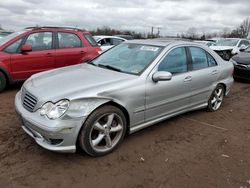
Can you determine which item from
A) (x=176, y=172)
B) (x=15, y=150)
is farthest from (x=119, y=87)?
(x=15, y=150)

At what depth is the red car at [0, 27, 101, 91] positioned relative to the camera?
6.22 metres

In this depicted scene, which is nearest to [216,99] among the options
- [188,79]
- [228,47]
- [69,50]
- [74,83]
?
[188,79]

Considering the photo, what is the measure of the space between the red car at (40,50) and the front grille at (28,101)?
9.88ft

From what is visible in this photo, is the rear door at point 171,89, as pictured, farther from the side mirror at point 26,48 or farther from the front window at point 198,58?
the side mirror at point 26,48

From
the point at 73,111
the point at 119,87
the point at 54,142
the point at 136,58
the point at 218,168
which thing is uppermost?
the point at 136,58

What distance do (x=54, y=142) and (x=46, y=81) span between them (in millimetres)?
983

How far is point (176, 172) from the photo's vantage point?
125 inches

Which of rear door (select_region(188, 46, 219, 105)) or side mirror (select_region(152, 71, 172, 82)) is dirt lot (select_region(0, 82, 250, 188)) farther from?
side mirror (select_region(152, 71, 172, 82))

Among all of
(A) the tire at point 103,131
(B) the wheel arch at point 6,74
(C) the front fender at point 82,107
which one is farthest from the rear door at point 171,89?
(B) the wheel arch at point 6,74

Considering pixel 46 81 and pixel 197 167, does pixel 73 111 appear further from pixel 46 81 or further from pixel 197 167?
pixel 197 167

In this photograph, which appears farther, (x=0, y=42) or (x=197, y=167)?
(x=0, y=42)

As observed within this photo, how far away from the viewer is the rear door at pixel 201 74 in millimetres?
4645

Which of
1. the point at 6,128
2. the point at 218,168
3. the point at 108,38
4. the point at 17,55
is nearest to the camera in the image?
the point at 218,168

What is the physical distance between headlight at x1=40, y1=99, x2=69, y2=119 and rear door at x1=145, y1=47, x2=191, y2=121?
1.25 m
